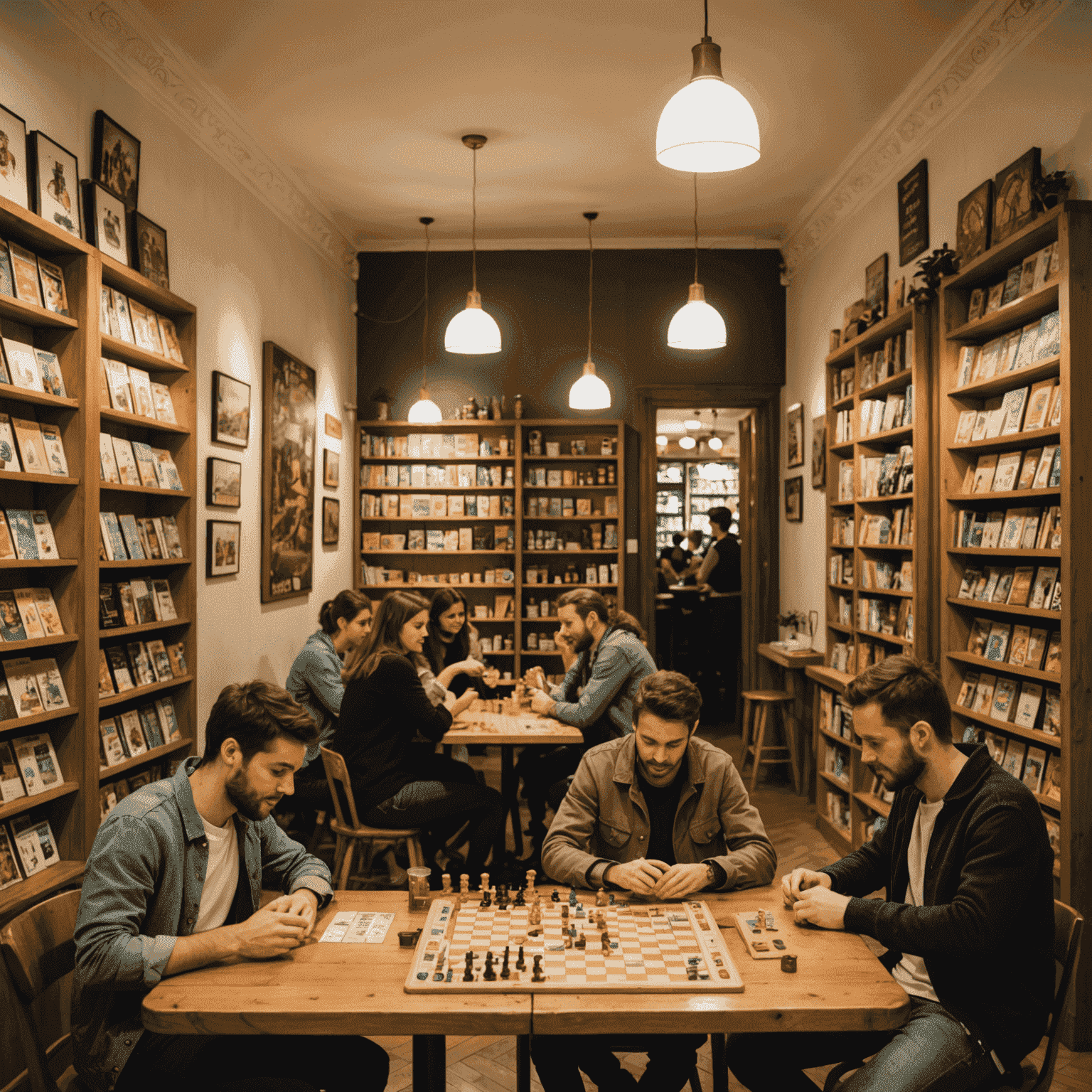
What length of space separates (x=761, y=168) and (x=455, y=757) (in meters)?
4.20

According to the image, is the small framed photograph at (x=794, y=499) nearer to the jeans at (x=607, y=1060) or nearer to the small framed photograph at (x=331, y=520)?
the small framed photograph at (x=331, y=520)

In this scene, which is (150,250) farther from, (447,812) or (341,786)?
(447,812)

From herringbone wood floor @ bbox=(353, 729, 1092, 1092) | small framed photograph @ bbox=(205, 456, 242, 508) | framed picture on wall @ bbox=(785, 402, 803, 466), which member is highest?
framed picture on wall @ bbox=(785, 402, 803, 466)

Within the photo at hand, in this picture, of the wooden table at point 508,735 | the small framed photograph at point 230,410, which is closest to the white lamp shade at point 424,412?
the small framed photograph at point 230,410

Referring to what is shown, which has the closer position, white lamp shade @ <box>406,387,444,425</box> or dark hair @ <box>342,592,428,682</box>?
dark hair @ <box>342,592,428,682</box>

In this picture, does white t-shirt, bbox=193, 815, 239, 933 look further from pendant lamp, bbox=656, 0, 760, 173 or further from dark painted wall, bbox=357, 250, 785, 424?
dark painted wall, bbox=357, 250, 785, 424

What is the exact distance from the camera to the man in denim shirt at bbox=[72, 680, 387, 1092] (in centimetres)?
193

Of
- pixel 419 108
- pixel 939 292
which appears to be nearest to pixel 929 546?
pixel 939 292

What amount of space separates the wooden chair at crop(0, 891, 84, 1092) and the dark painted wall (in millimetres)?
6095

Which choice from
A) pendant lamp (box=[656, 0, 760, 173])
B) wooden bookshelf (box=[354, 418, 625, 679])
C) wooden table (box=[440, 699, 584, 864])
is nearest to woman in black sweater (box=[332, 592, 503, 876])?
wooden table (box=[440, 699, 584, 864])

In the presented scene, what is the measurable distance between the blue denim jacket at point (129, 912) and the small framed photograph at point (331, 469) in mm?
4922

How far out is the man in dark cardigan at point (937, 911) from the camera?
2008 mm

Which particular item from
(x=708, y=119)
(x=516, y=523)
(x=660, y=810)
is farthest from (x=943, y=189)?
(x=516, y=523)

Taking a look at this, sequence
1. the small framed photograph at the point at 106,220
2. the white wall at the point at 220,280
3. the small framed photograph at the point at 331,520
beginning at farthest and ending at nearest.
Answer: the small framed photograph at the point at 331,520 < the small framed photograph at the point at 106,220 < the white wall at the point at 220,280
